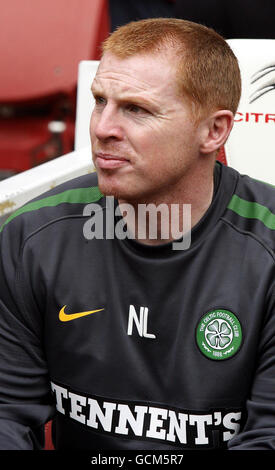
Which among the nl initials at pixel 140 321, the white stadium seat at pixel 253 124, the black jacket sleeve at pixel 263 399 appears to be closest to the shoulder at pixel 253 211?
the black jacket sleeve at pixel 263 399

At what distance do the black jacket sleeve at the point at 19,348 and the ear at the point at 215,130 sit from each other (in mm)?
359

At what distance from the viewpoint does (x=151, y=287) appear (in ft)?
4.24

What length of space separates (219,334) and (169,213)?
0.22m

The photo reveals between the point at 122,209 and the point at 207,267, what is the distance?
0.18 meters

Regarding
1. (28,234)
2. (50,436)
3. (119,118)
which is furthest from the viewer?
(50,436)

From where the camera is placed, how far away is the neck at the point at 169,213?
1.30 metres

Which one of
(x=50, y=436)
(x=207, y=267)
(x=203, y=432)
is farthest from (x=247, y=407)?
(x=50, y=436)

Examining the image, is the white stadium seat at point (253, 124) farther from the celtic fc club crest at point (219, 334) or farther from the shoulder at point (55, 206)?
the celtic fc club crest at point (219, 334)

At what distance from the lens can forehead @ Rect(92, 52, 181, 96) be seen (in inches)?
47.6

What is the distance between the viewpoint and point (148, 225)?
1.31m

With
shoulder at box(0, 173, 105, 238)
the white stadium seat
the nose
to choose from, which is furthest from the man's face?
the white stadium seat

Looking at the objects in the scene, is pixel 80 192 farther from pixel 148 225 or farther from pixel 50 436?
pixel 50 436

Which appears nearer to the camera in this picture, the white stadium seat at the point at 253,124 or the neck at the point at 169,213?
the neck at the point at 169,213

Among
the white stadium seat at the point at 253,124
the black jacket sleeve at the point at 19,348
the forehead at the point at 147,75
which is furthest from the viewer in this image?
the white stadium seat at the point at 253,124
